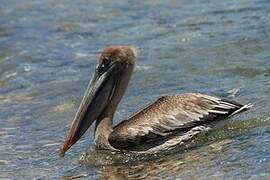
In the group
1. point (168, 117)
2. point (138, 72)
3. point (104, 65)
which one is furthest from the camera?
point (138, 72)

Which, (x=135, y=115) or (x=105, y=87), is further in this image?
(x=105, y=87)

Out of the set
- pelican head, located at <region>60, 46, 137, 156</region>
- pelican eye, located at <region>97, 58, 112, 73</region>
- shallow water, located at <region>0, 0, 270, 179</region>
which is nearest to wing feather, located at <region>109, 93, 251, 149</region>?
shallow water, located at <region>0, 0, 270, 179</region>

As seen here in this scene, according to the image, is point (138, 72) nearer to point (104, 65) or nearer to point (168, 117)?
point (104, 65)

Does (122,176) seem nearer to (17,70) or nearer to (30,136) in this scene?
(30,136)

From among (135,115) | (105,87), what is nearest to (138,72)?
(105,87)

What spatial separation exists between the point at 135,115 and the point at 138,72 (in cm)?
316

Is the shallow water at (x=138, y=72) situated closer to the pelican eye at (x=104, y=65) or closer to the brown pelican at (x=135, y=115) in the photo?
the brown pelican at (x=135, y=115)

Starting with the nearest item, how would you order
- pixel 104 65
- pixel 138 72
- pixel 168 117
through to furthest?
pixel 168 117 < pixel 104 65 < pixel 138 72

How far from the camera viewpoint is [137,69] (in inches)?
407

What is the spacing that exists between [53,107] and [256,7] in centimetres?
442

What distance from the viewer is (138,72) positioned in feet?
33.5

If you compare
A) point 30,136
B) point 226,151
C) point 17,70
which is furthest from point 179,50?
point 226,151

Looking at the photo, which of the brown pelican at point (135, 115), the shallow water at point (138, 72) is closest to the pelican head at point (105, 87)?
the brown pelican at point (135, 115)

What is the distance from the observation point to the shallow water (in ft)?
22.4
